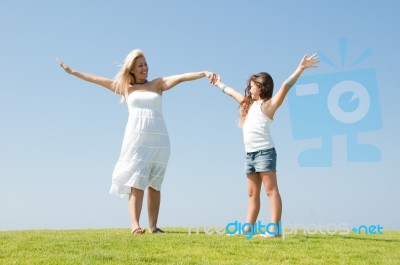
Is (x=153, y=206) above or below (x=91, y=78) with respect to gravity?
below

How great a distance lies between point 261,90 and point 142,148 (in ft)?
7.99

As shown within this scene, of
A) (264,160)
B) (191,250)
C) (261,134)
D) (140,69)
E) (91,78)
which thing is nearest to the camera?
(191,250)

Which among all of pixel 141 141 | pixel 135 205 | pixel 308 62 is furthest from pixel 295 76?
pixel 135 205

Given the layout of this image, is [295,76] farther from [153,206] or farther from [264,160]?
[153,206]

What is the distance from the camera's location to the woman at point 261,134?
8531 millimetres

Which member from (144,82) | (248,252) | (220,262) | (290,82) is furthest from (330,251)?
(144,82)

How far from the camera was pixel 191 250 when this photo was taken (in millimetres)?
7219

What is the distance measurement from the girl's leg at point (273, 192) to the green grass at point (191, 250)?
17.0 inches

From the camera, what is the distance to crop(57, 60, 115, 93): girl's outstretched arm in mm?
10203

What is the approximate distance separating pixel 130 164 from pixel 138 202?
28.0 inches

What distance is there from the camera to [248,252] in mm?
7102

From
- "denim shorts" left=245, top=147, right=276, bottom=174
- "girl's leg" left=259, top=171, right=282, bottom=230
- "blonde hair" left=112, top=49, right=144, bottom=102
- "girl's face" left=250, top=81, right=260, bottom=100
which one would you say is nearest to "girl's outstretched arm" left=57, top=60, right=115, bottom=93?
"blonde hair" left=112, top=49, right=144, bottom=102

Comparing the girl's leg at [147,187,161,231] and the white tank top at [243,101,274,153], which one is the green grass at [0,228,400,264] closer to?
the girl's leg at [147,187,161,231]

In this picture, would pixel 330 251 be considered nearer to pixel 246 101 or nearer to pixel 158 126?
pixel 246 101
